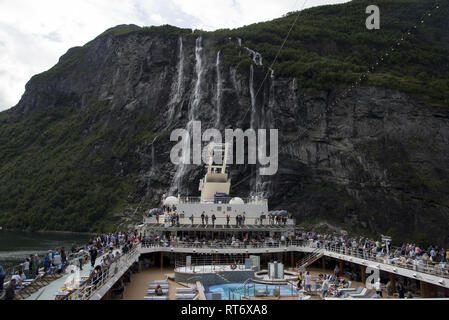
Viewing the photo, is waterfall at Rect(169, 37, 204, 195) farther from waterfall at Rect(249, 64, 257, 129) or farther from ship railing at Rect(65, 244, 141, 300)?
ship railing at Rect(65, 244, 141, 300)

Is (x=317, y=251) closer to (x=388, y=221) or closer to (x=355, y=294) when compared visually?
(x=355, y=294)

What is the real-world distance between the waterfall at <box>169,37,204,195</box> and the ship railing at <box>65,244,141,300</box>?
61.7 metres

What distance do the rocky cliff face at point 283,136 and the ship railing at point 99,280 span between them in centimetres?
5377

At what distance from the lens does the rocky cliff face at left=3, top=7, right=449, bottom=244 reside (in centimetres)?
6806

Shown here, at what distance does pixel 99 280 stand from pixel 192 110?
81.7m

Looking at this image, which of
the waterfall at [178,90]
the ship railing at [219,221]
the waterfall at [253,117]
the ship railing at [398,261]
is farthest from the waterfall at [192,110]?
the ship railing at [398,261]

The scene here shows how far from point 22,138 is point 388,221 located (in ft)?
441

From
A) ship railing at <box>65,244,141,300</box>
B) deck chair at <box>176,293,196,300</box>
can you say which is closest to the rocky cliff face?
ship railing at <box>65,244,141,300</box>

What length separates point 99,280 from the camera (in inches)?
640

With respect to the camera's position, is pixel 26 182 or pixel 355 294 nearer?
pixel 355 294

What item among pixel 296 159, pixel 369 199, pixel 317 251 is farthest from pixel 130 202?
pixel 317 251

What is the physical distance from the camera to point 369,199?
6988 cm
